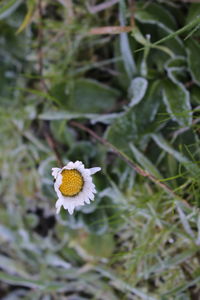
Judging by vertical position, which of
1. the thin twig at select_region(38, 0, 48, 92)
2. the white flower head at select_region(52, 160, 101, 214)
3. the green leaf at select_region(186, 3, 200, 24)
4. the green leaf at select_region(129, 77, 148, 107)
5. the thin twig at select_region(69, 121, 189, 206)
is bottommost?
the white flower head at select_region(52, 160, 101, 214)

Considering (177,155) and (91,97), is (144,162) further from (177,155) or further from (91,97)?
(91,97)

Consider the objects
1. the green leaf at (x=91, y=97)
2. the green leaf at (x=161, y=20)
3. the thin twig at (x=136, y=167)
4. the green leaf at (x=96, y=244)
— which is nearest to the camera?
the thin twig at (x=136, y=167)

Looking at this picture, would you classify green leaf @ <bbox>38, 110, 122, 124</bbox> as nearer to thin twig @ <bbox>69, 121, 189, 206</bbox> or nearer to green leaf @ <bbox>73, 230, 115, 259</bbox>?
thin twig @ <bbox>69, 121, 189, 206</bbox>

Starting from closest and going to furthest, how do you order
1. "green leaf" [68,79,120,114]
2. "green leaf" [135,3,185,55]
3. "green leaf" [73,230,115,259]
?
"green leaf" [135,3,185,55], "green leaf" [68,79,120,114], "green leaf" [73,230,115,259]

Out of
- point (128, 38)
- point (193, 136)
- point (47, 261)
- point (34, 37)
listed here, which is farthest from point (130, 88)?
point (47, 261)

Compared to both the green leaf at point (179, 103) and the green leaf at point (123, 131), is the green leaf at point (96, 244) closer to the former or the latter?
the green leaf at point (123, 131)

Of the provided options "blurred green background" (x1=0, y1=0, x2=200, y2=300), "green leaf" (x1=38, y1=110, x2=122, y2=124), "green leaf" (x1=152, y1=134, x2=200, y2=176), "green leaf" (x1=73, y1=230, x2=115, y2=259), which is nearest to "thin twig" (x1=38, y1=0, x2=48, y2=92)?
"blurred green background" (x1=0, y1=0, x2=200, y2=300)

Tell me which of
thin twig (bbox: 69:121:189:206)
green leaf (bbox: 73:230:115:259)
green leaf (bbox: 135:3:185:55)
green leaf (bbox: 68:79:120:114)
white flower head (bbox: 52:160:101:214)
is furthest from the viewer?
green leaf (bbox: 73:230:115:259)

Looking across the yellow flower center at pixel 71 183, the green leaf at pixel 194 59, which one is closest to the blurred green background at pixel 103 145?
the green leaf at pixel 194 59
